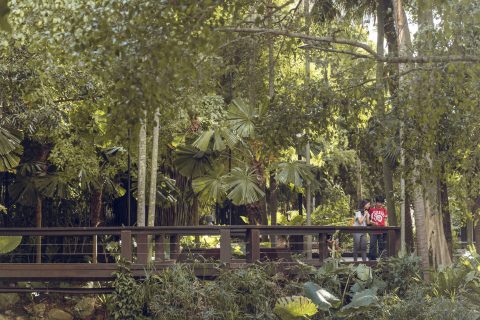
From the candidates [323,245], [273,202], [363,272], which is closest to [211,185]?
[273,202]

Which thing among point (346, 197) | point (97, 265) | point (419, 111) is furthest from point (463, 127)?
point (346, 197)

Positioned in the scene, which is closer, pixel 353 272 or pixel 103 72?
pixel 103 72

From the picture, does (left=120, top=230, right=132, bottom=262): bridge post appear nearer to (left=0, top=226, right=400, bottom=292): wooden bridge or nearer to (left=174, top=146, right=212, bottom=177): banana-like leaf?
(left=0, top=226, right=400, bottom=292): wooden bridge

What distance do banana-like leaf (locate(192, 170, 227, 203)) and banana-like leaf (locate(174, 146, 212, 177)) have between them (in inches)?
11.3

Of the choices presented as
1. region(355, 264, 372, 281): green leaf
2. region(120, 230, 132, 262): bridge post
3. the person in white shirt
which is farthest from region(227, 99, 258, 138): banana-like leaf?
region(355, 264, 372, 281): green leaf

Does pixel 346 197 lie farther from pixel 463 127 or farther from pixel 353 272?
pixel 463 127

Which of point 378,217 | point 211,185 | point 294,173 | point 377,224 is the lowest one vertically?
point 377,224

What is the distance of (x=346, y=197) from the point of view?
34.6 metres

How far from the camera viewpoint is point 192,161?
2481cm

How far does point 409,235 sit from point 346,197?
12.8m

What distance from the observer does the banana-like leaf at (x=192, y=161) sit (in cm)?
2473

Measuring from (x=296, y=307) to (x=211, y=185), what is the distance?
9.64m

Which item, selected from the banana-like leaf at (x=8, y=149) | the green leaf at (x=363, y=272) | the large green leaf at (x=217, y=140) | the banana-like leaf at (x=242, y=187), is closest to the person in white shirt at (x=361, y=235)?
the green leaf at (x=363, y=272)

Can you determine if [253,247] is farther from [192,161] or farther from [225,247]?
[192,161]
